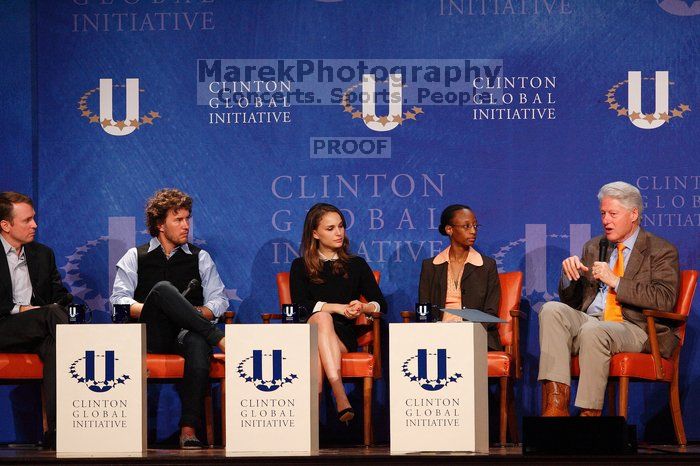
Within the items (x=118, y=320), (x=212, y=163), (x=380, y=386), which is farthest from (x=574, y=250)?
(x=118, y=320)

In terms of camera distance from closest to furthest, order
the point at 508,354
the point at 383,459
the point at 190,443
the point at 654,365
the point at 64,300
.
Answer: the point at 383,459 → the point at 190,443 → the point at 654,365 → the point at 508,354 → the point at 64,300

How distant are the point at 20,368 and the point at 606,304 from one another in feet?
9.66

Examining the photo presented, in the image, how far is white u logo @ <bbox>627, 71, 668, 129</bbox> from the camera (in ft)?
19.5

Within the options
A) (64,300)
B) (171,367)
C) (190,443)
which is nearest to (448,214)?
(171,367)

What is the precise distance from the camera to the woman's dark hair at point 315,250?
554 centimetres

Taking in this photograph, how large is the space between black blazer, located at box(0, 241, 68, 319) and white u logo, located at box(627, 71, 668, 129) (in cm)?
336

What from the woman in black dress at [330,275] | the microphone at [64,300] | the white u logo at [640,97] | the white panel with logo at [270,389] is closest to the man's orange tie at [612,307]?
the white u logo at [640,97]

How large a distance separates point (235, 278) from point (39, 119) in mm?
1480

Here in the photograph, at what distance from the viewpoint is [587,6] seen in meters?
5.99

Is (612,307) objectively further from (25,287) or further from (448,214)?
(25,287)

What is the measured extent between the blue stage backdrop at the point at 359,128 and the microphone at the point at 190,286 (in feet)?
1.47

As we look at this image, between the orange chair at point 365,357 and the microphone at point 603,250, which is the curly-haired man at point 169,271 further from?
the microphone at point 603,250

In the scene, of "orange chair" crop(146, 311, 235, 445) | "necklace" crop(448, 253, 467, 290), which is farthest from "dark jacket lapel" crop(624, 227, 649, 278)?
"orange chair" crop(146, 311, 235, 445)

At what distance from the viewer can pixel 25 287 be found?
5414mm
